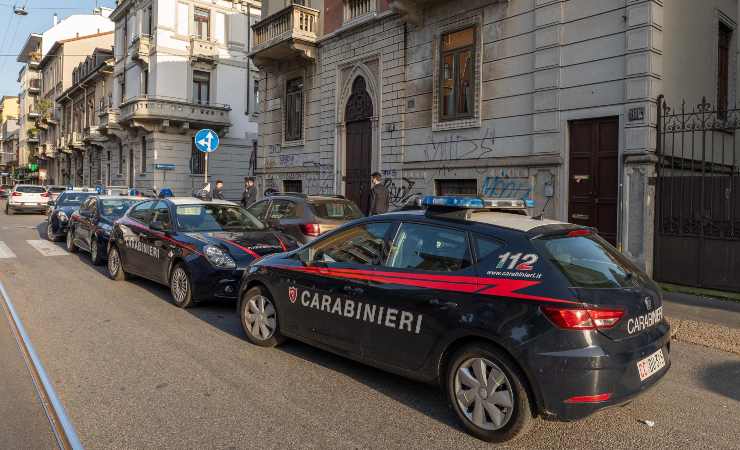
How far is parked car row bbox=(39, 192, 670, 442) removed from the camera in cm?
336

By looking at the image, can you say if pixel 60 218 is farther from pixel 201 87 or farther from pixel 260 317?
pixel 201 87

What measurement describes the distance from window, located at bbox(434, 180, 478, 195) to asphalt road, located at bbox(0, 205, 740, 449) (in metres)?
6.96

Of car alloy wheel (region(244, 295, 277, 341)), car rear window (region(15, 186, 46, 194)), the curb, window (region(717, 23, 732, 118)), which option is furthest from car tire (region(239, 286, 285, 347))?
car rear window (region(15, 186, 46, 194))

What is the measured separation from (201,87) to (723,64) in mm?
27881

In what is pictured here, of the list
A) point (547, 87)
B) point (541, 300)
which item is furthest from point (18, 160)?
point (541, 300)

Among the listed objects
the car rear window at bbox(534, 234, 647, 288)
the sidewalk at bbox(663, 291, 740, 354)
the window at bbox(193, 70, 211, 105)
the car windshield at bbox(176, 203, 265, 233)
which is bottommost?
the sidewalk at bbox(663, 291, 740, 354)

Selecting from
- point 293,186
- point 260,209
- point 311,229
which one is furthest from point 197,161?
point 311,229

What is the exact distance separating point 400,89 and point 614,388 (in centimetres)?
1232

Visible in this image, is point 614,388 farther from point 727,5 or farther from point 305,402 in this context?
point 727,5

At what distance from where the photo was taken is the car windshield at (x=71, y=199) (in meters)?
17.0

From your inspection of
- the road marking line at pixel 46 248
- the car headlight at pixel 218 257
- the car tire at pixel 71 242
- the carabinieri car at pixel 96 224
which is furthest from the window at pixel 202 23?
the car headlight at pixel 218 257

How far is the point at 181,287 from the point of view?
7.29 m

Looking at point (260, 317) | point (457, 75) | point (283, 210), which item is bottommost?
point (260, 317)

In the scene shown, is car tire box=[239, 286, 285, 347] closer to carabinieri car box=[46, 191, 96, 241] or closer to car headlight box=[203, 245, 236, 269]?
car headlight box=[203, 245, 236, 269]
